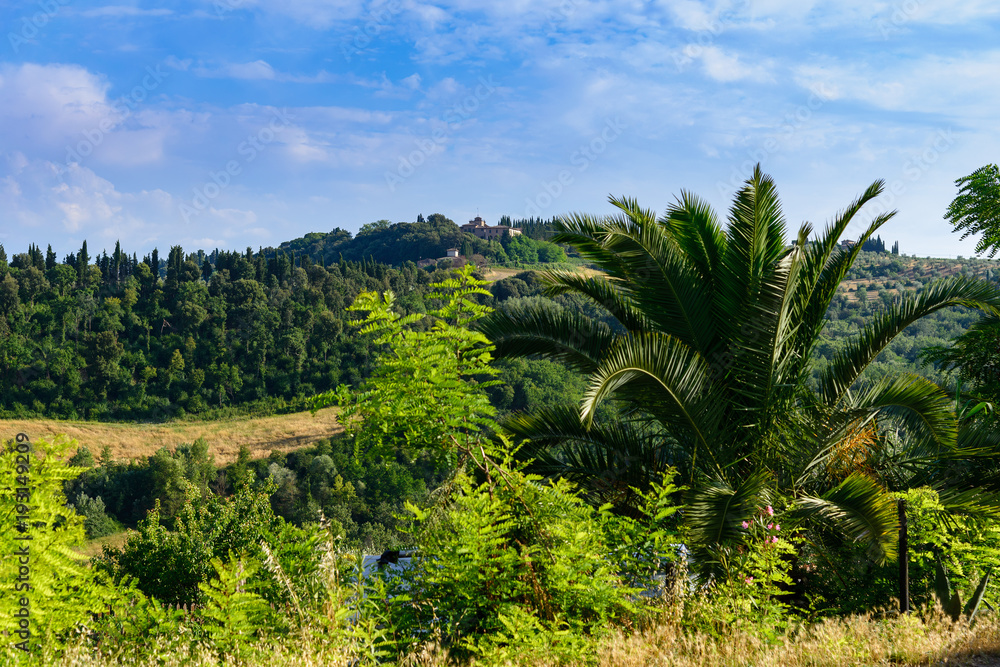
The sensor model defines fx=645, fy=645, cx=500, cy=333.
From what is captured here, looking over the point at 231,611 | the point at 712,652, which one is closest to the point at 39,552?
the point at 231,611

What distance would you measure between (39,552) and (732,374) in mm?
5341

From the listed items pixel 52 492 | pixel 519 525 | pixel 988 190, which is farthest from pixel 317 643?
pixel 988 190

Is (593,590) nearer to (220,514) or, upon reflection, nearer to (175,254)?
(220,514)

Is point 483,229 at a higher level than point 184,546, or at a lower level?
higher

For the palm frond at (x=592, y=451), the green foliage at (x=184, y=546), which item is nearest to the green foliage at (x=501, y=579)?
the palm frond at (x=592, y=451)

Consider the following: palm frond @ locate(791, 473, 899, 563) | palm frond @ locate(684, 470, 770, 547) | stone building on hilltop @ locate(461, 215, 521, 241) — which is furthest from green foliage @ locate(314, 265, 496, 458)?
stone building on hilltop @ locate(461, 215, 521, 241)

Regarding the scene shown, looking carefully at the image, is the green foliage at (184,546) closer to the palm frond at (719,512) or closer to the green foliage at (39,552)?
the green foliage at (39,552)

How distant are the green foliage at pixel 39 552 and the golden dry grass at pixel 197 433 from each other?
60.1m

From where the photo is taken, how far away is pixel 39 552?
3.31 meters

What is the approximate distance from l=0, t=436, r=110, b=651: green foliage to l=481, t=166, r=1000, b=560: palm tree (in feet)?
11.3

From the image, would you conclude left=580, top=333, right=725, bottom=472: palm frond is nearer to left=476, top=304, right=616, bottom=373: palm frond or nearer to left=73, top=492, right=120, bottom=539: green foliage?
left=476, top=304, right=616, bottom=373: palm frond

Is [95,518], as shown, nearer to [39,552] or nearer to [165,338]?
[165,338]

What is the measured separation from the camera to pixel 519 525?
13.8ft

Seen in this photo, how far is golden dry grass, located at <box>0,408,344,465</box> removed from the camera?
62.2 meters
